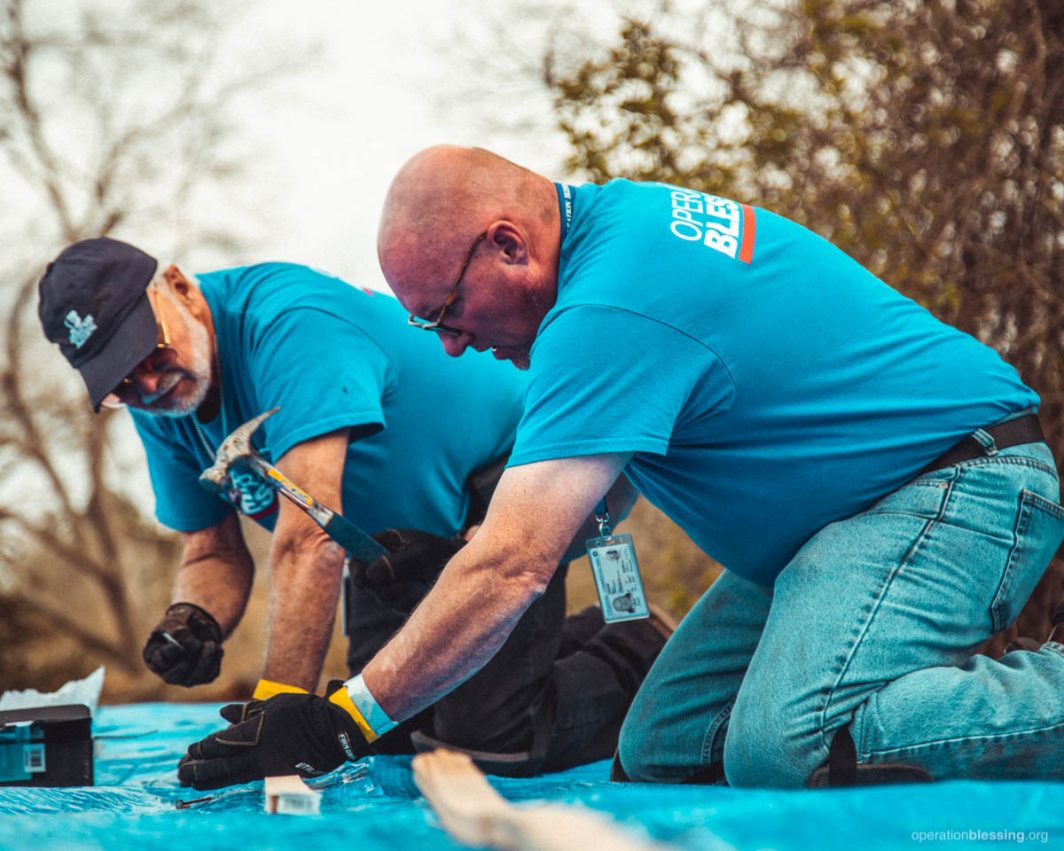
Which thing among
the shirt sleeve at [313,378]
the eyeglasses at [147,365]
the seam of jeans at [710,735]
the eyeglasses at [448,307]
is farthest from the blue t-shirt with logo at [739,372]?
the eyeglasses at [147,365]

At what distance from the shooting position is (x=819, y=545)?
1879 mm

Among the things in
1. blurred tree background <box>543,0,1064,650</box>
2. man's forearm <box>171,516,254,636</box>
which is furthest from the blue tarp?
blurred tree background <box>543,0,1064,650</box>

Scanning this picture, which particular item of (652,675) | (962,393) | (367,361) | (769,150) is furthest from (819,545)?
(769,150)

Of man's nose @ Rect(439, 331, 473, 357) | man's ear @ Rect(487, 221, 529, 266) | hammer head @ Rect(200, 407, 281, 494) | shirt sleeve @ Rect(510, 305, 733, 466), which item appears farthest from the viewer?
hammer head @ Rect(200, 407, 281, 494)

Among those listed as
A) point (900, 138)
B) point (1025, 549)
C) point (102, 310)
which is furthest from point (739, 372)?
point (900, 138)

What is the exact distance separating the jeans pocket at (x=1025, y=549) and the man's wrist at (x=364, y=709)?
100cm

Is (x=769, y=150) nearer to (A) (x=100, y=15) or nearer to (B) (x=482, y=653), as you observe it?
(B) (x=482, y=653)

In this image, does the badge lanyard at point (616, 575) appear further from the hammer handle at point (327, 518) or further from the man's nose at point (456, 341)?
the hammer handle at point (327, 518)

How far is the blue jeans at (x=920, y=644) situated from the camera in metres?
1.69

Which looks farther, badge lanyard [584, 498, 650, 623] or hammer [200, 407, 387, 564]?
hammer [200, 407, 387, 564]

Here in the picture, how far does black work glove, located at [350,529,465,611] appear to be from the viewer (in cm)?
228

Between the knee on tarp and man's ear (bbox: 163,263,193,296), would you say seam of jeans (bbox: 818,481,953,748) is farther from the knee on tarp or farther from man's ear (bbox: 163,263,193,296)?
man's ear (bbox: 163,263,193,296)

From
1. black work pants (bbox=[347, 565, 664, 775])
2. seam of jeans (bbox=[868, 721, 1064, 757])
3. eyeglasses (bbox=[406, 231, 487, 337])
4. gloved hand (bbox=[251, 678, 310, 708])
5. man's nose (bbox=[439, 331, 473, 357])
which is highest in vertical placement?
eyeglasses (bbox=[406, 231, 487, 337])

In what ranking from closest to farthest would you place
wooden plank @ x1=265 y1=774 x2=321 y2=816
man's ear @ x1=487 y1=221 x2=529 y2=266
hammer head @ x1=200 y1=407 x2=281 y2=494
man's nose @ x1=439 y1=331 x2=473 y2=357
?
1. wooden plank @ x1=265 y1=774 x2=321 y2=816
2. man's ear @ x1=487 y1=221 x2=529 y2=266
3. man's nose @ x1=439 y1=331 x2=473 y2=357
4. hammer head @ x1=200 y1=407 x2=281 y2=494
